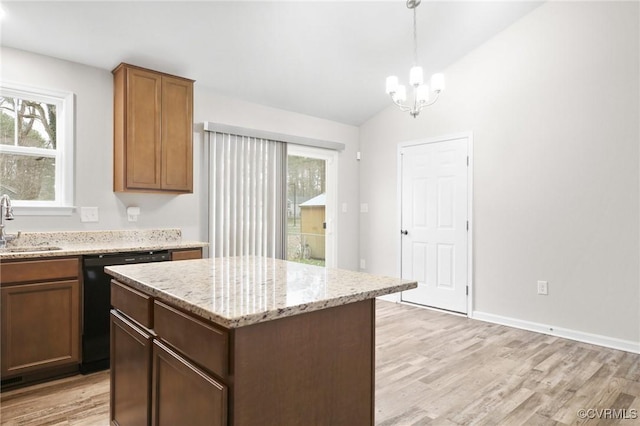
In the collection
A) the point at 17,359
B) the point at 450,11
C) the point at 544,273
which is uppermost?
the point at 450,11

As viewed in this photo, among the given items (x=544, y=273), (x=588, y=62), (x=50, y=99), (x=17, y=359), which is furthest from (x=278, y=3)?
(x=544, y=273)

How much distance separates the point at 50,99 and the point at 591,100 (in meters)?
4.68

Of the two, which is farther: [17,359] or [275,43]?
[275,43]

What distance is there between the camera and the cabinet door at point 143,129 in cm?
322

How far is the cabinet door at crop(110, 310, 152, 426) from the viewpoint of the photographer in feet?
5.04

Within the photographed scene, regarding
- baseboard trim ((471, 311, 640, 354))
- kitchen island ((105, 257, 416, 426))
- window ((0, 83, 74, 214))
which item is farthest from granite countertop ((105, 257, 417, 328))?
baseboard trim ((471, 311, 640, 354))

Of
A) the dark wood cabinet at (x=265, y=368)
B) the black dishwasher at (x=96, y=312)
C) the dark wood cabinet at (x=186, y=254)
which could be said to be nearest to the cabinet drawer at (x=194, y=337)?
the dark wood cabinet at (x=265, y=368)

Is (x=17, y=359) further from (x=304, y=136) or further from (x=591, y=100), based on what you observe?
(x=591, y=100)

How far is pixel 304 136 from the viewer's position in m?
4.88

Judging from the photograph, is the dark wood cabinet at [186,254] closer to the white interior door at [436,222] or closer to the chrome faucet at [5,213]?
the chrome faucet at [5,213]

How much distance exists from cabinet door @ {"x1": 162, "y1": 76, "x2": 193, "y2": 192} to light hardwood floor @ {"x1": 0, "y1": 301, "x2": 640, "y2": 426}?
5.50ft

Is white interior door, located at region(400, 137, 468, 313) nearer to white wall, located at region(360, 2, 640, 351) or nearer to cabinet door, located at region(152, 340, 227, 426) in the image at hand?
white wall, located at region(360, 2, 640, 351)

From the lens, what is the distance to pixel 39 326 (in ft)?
8.37

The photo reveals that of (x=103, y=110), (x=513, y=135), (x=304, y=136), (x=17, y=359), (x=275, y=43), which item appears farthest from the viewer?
(x=304, y=136)
